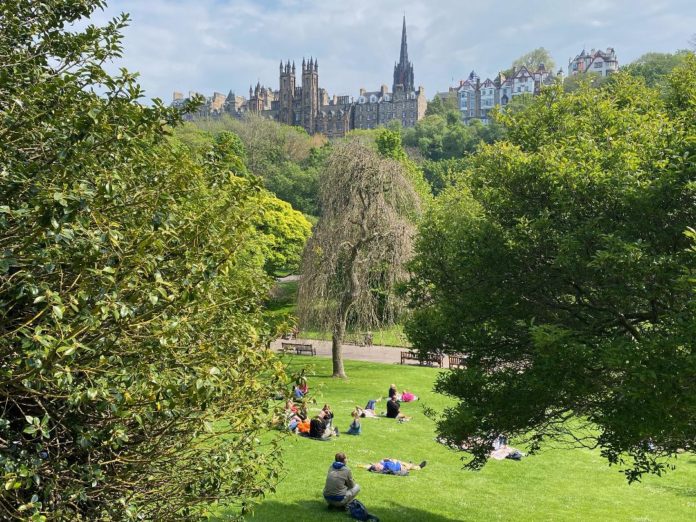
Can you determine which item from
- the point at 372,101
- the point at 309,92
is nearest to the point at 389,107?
the point at 372,101

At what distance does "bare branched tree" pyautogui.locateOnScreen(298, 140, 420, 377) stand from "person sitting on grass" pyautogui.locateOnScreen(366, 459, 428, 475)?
9.75 m

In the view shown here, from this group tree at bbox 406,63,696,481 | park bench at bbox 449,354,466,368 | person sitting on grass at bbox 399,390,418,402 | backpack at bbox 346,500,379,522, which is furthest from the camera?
person sitting on grass at bbox 399,390,418,402

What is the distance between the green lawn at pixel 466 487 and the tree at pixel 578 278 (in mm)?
3016

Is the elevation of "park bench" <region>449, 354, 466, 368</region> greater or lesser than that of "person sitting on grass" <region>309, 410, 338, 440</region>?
greater

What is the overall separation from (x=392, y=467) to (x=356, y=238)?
38.9ft

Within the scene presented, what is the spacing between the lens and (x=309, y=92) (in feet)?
516

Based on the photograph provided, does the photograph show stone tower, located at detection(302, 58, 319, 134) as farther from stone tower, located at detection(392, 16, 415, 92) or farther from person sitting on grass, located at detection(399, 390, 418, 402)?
person sitting on grass, located at detection(399, 390, 418, 402)

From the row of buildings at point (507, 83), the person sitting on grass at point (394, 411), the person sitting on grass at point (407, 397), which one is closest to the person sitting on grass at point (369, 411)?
the person sitting on grass at point (394, 411)

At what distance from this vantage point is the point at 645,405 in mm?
7844

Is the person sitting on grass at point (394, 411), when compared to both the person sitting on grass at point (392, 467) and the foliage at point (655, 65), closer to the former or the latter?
the person sitting on grass at point (392, 467)

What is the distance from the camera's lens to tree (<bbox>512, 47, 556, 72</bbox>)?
162 m

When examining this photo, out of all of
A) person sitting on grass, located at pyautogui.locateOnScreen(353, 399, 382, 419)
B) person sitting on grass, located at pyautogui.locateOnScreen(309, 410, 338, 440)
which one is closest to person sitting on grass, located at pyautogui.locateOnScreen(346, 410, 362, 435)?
person sitting on grass, located at pyautogui.locateOnScreen(309, 410, 338, 440)

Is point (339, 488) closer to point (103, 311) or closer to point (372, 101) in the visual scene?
point (103, 311)

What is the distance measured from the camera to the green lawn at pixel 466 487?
1302cm
